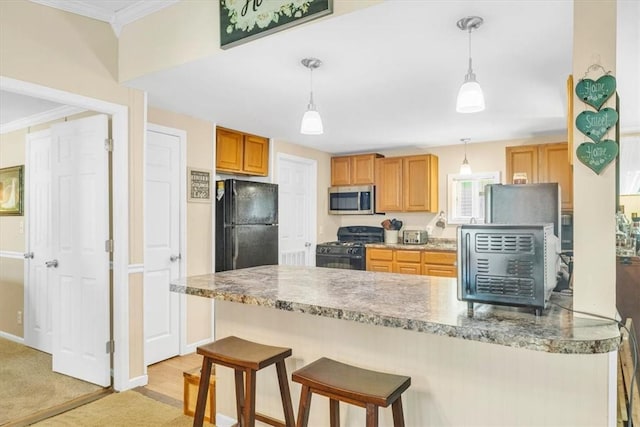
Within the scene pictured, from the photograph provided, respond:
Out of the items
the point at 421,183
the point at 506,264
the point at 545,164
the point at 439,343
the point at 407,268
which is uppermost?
the point at 545,164

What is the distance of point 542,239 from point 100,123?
299 cm

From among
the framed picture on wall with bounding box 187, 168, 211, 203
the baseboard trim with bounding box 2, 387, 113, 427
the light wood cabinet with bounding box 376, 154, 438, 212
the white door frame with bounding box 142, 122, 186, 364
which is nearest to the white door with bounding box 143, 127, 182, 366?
the white door frame with bounding box 142, 122, 186, 364

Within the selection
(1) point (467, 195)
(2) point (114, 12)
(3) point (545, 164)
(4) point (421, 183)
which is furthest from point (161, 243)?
(3) point (545, 164)

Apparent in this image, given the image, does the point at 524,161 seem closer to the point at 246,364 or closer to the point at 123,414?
the point at 246,364

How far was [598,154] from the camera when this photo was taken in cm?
136

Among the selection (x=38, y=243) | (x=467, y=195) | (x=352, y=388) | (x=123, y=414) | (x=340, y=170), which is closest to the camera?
(x=352, y=388)

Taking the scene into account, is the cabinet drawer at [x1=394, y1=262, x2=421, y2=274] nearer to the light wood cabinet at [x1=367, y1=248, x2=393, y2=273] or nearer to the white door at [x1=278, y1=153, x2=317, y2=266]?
the light wood cabinet at [x1=367, y1=248, x2=393, y2=273]

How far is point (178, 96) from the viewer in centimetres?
318

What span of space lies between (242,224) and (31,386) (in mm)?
2094

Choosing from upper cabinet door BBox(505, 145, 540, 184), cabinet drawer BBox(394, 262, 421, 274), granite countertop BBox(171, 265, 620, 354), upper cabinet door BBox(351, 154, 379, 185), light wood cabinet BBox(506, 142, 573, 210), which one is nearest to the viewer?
granite countertop BBox(171, 265, 620, 354)

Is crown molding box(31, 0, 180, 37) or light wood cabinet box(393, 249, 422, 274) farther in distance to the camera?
light wood cabinet box(393, 249, 422, 274)

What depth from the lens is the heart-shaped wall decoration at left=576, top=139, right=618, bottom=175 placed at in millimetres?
1348

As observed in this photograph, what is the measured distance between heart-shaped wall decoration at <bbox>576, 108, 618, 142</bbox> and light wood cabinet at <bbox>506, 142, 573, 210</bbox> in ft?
10.7

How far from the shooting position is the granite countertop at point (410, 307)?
3.95 feet
